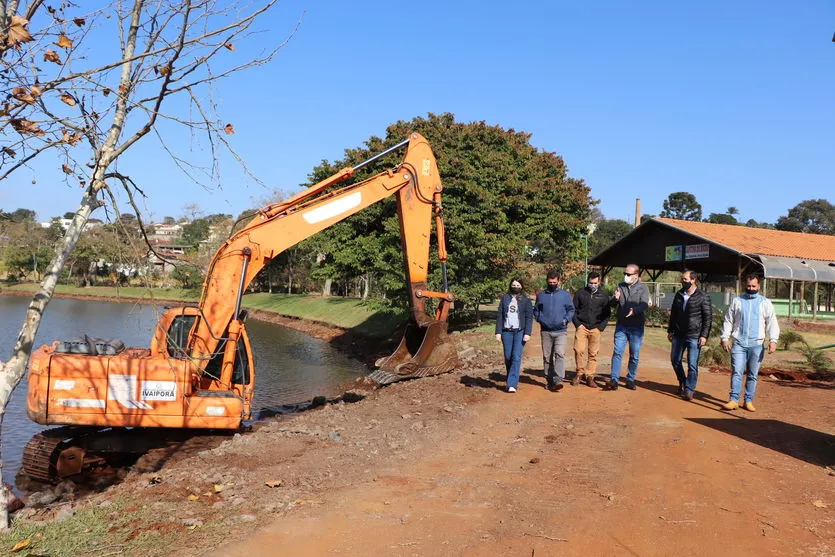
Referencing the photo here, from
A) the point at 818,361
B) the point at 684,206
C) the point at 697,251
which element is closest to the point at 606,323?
the point at 818,361

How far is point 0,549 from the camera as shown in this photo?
15.8 ft

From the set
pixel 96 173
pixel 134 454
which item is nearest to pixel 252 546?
pixel 96 173

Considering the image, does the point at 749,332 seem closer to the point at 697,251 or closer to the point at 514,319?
the point at 514,319

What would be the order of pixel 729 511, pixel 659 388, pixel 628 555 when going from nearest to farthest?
pixel 628 555
pixel 729 511
pixel 659 388

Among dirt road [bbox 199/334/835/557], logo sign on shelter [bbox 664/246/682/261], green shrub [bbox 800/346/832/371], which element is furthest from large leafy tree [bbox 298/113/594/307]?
dirt road [bbox 199/334/835/557]

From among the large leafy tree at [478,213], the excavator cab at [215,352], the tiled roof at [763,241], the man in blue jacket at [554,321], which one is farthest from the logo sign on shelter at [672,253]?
the excavator cab at [215,352]

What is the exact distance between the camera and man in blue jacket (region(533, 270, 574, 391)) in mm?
10289

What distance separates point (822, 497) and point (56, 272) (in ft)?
21.8

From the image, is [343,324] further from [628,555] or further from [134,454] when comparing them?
[628,555]

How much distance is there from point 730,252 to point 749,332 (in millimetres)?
15579

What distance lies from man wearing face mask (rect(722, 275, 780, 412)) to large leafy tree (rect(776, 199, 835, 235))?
82413mm

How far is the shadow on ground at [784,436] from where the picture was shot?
6.74 m

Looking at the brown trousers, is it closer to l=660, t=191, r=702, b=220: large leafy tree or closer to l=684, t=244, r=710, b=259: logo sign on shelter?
l=684, t=244, r=710, b=259: logo sign on shelter

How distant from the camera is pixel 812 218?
8194 centimetres
